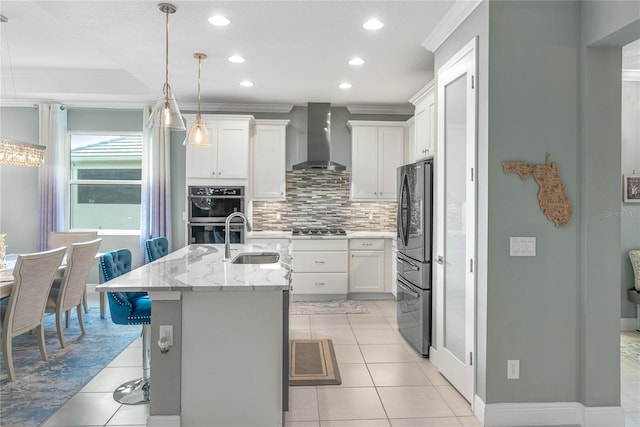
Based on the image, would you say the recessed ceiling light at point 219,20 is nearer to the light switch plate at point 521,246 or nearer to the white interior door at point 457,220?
the white interior door at point 457,220

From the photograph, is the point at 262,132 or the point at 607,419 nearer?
the point at 607,419

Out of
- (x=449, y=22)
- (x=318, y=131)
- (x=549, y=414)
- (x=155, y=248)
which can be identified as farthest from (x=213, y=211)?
(x=549, y=414)

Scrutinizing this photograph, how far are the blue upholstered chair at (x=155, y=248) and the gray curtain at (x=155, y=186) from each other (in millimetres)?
1564

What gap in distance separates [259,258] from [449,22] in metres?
2.47

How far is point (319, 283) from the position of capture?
5.51 meters

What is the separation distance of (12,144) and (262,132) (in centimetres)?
286

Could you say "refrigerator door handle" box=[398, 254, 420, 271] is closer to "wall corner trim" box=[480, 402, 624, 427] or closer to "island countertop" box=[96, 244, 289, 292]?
"island countertop" box=[96, 244, 289, 292]

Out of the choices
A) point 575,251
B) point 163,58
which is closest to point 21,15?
point 163,58

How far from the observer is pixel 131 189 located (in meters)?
6.02

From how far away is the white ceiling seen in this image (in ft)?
9.81

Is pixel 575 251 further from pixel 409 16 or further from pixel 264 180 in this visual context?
pixel 264 180

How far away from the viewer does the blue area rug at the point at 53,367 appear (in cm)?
265

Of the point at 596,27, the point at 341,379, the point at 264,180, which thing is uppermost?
the point at 596,27

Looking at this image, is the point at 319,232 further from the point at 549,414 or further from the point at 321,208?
the point at 549,414
